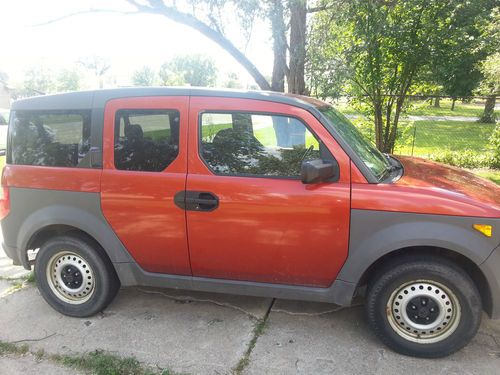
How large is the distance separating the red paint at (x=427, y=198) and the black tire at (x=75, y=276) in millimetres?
2201

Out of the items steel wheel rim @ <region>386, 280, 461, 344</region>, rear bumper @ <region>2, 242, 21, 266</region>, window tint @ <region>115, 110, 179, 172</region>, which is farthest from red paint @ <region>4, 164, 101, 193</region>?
steel wheel rim @ <region>386, 280, 461, 344</region>

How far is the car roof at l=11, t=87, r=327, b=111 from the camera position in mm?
3162

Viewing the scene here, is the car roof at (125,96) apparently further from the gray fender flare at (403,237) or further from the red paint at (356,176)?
the gray fender flare at (403,237)

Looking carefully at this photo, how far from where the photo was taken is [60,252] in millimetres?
3605

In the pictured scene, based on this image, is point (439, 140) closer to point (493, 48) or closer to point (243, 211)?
point (493, 48)

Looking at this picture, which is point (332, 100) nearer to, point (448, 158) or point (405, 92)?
point (405, 92)

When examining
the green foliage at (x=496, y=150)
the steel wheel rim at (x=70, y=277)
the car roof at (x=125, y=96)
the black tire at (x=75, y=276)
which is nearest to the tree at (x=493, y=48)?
the green foliage at (x=496, y=150)

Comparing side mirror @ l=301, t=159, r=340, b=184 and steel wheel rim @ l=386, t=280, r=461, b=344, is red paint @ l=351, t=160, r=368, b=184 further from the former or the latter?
steel wheel rim @ l=386, t=280, r=461, b=344

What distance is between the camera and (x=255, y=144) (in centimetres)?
319

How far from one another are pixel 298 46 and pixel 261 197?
385 centimetres

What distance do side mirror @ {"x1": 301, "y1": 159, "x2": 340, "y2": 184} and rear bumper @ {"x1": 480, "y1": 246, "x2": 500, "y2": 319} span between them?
1.14 m

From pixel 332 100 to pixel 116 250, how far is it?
4796mm

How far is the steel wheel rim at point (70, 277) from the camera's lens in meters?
3.60

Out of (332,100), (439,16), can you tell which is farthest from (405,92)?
(332,100)
